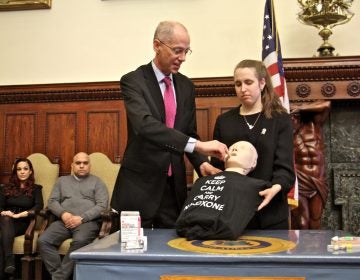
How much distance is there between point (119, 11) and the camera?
18.2 feet

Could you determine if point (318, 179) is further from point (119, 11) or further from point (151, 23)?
point (119, 11)

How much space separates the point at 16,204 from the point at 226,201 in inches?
131

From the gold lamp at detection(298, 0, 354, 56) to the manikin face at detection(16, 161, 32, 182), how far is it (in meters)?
3.33

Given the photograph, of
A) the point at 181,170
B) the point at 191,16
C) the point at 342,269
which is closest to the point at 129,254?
the point at 342,269

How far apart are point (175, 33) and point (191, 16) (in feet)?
10.1

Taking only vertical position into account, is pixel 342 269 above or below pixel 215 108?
below

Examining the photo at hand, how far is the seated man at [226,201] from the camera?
6.00 feet

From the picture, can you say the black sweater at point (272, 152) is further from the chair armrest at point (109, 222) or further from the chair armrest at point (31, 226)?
the chair armrest at point (31, 226)

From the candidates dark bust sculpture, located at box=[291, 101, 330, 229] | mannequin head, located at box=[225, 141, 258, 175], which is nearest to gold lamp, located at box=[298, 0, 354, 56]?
dark bust sculpture, located at box=[291, 101, 330, 229]

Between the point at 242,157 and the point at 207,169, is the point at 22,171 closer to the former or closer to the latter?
the point at 207,169

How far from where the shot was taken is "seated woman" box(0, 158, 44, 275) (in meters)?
4.21

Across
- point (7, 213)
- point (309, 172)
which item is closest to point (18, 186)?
point (7, 213)

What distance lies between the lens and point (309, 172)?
4.36 meters

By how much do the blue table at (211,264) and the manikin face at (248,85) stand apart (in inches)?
38.8
